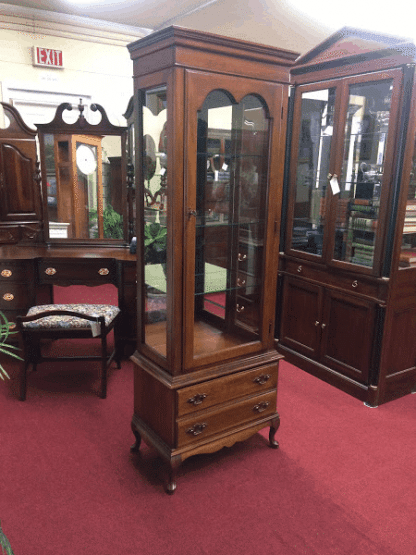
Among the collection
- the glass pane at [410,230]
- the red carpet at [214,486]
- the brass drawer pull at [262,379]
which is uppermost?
the glass pane at [410,230]

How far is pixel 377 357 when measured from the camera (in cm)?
277

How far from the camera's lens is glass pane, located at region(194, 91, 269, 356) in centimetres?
192

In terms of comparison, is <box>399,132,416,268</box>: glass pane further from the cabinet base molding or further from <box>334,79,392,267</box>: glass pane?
the cabinet base molding

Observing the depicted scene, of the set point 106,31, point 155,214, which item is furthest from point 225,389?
point 106,31

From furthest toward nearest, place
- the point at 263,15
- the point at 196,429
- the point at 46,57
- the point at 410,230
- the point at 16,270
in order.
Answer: the point at 46,57
the point at 263,15
the point at 16,270
the point at 410,230
the point at 196,429

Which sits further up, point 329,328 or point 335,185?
point 335,185

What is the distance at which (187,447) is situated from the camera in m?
2.01

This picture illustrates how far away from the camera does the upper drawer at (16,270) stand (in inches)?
126

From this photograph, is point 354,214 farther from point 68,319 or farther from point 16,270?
point 16,270

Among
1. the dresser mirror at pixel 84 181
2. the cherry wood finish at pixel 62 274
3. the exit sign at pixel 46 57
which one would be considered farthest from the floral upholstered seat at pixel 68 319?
the exit sign at pixel 46 57

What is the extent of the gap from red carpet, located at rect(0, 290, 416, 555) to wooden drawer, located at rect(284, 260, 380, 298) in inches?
28.6

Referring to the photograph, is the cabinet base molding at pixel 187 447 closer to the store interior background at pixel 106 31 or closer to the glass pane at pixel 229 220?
the glass pane at pixel 229 220

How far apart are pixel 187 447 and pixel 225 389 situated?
0.31m

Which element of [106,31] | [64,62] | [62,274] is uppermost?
[106,31]
